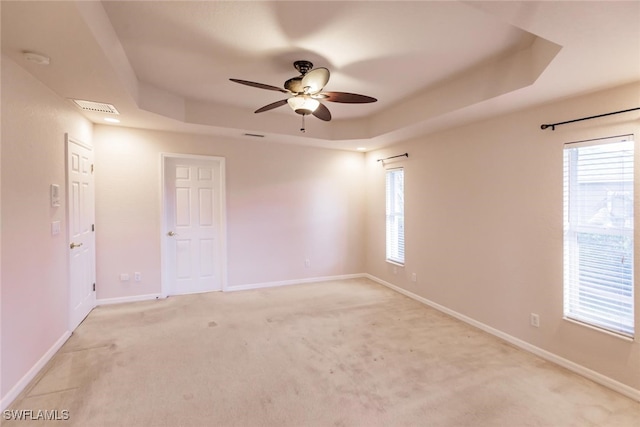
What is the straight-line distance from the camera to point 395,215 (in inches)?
194

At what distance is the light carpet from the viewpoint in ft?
6.49

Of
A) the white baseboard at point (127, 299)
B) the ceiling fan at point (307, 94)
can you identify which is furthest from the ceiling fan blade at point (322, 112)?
the white baseboard at point (127, 299)

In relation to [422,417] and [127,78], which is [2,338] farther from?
[422,417]

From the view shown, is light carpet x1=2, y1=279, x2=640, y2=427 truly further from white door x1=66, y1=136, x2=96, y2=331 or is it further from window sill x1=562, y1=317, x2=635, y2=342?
window sill x1=562, y1=317, x2=635, y2=342

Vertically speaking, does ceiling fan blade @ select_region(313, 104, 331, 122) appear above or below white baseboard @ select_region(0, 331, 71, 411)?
above

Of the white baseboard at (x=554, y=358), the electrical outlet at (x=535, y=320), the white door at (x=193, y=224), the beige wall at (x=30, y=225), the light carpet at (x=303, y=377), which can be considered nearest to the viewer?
the light carpet at (x=303, y=377)

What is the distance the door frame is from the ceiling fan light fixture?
226cm

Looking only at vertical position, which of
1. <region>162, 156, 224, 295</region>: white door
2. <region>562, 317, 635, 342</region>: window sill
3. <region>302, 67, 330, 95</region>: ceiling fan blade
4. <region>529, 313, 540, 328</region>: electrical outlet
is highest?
<region>302, 67, 330, 95</region>: ceiling fan blade

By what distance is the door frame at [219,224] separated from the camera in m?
4.27

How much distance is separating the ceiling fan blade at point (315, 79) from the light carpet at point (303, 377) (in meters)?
2.34

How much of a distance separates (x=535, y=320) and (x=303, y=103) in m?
2.95

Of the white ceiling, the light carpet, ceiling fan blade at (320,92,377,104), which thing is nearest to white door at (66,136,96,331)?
the light carpet

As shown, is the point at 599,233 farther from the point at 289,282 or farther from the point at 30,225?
the point at 30,225

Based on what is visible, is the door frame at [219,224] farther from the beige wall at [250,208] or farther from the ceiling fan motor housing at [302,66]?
the ceiling fan motor housing at [302,66]
